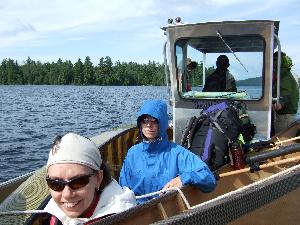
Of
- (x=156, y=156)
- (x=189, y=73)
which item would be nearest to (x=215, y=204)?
(x=156, y=156)

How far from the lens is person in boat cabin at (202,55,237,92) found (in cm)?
785

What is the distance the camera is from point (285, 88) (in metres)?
8.38

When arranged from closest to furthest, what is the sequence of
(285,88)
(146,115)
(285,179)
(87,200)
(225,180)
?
1. (87,200)
2. (285,179)
3. (146,115)
4. (225,180)
5. (285,88)

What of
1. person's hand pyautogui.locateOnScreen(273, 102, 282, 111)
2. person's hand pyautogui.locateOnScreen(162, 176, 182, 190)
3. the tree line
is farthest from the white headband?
the tree line

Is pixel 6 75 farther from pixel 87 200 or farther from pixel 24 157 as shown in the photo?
pixel 87 200

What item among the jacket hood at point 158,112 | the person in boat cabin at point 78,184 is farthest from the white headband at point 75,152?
the jacket hood at point 158,112

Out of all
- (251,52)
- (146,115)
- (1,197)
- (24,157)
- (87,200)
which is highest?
(251,52)

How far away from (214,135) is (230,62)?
2.50 meters

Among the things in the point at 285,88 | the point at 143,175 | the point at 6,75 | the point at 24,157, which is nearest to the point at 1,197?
the point at 143,175

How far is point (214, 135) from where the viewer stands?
19.0 ft

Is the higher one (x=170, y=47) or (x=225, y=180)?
(x=170, y=47)

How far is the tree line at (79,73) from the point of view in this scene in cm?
14325

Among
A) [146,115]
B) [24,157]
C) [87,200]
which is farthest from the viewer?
[24,157]

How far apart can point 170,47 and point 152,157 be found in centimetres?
377
